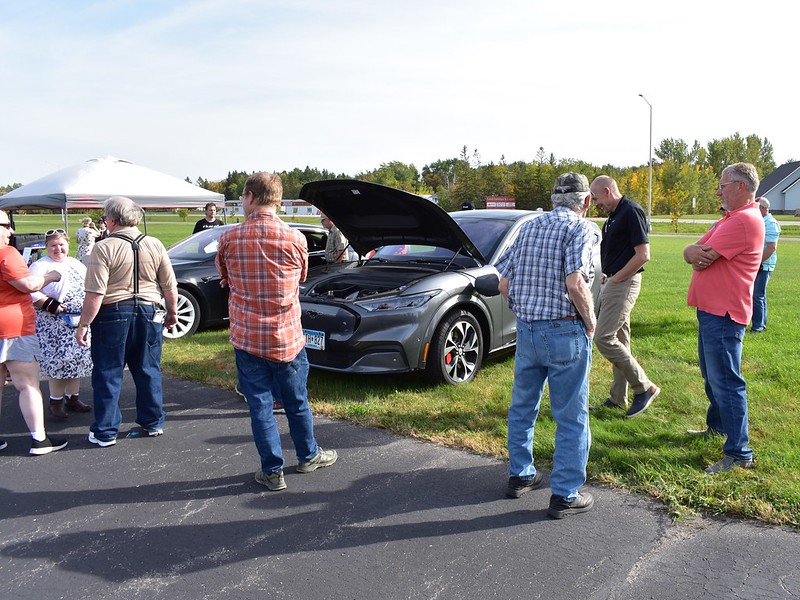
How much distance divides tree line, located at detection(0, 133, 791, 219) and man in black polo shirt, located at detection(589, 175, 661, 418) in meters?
35.4

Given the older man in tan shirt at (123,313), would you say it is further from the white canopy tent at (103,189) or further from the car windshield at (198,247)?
the white canopy tent at (103,189)

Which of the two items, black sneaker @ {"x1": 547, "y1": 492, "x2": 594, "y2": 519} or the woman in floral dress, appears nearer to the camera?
black sneaker @ {"x1": 547, "y1": 492, "x2": 594, "y2": 519}

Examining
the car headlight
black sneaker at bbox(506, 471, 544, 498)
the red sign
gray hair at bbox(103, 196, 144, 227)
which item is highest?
the red sign

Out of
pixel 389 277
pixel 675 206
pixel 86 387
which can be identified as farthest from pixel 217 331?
pixel 675 206

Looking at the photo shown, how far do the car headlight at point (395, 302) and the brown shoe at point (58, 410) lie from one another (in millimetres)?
2576

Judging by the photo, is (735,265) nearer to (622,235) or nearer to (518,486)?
(622,235)

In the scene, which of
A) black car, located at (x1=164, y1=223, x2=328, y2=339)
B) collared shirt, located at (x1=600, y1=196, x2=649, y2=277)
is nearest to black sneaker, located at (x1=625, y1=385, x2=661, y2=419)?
collared shirt, located at (x1=600, y1=196, x2=649, y2=277)

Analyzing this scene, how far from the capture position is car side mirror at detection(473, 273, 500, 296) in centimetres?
524

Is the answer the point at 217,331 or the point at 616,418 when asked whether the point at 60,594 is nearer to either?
the point at 616,418

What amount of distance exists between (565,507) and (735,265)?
1.85 meters

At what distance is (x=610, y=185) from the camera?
15.7 feet

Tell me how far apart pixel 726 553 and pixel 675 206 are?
43.3m

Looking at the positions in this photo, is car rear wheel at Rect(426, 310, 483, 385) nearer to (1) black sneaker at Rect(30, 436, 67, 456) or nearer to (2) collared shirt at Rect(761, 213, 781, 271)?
(1) black sneaker at Rect(30, 436, 67, 456)

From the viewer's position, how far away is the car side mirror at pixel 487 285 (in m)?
5.24
